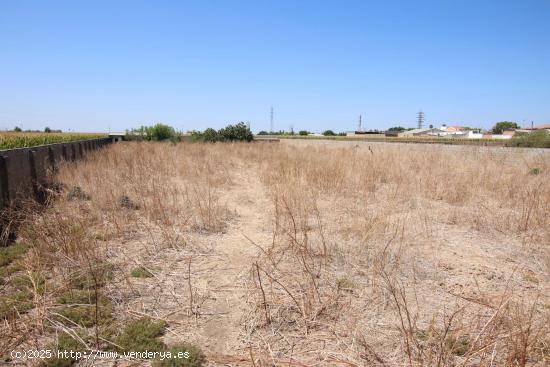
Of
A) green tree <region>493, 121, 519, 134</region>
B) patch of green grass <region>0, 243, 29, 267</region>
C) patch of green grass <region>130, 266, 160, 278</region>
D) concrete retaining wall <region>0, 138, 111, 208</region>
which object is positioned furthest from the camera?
green tree <region>493, 121, 519, 134</region>

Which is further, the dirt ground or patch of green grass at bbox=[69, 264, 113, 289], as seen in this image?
patch of green grass at bbox=[69, 264, 113, 289]

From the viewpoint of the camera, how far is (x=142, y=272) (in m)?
3.79

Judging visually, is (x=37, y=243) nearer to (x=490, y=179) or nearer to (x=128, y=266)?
(x=128, y=266)

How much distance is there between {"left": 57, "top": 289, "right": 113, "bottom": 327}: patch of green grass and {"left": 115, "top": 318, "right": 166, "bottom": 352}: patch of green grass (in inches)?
9.9

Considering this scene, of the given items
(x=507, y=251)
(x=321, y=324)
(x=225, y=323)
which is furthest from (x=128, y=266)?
(x=507, y=251)

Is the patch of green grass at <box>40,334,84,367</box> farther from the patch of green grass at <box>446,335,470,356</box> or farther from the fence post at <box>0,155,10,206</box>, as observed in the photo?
the fence post at <box>0,155,10,206</box>

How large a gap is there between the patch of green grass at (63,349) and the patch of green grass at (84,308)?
0.68ft

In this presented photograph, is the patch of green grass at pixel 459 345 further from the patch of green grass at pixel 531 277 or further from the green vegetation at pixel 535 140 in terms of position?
the green vegetation at pixel 535 140

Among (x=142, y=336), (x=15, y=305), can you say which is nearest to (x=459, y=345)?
(x=142, y=336)

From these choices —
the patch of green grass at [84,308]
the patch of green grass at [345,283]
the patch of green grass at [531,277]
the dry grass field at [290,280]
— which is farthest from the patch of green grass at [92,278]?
the patch of green grass at [531,277]

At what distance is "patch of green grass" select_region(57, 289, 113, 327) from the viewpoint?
109 inches

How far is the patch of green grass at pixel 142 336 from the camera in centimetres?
249

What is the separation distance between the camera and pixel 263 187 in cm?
935

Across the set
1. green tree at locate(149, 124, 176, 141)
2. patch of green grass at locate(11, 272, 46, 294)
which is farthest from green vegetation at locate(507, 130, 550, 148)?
green tree at locate(149, 124, 176, 141)
